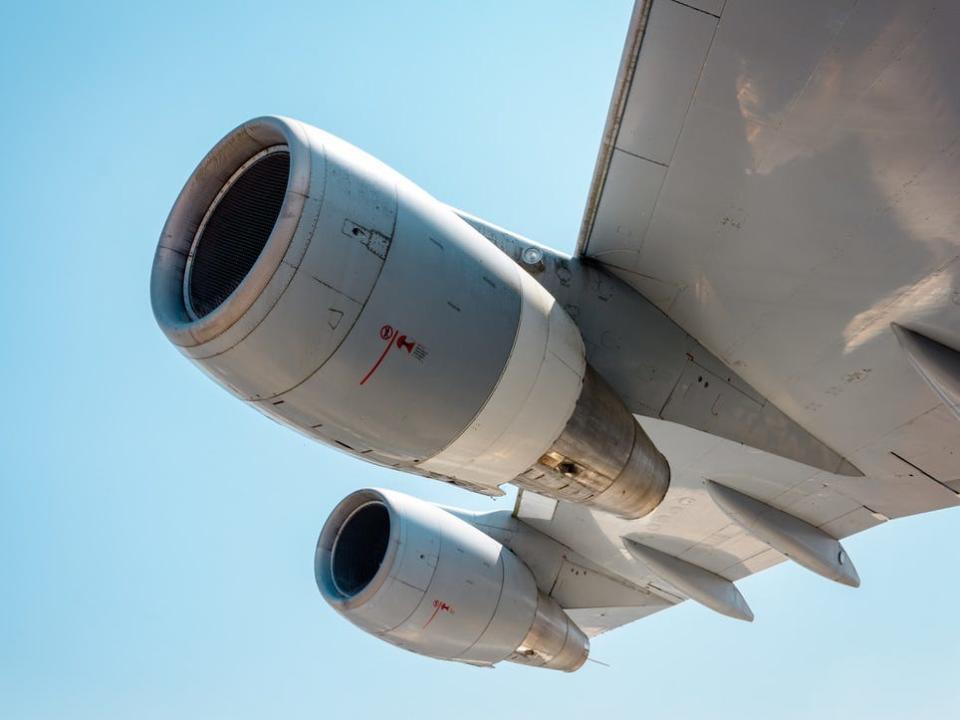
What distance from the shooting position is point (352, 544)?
29.7 ft

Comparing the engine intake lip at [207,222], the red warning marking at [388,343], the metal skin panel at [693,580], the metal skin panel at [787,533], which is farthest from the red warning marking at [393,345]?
the metal skin panel at [693,580]

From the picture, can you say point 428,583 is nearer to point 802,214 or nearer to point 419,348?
point 419,348

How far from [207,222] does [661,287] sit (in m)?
3.10

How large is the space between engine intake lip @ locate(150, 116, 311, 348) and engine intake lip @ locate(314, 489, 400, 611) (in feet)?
15.6

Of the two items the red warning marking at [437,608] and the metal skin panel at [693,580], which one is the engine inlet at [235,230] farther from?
the metal skin panel at [693,580]

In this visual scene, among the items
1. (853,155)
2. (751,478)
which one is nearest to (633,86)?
(853,155)

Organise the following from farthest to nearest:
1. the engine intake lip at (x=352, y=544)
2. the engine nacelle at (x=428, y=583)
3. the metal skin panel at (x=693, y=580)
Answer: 1. the metal skin panel at (x=693, y=580)
2. the engine intake lip at (x=352, y=544)
3. the engine nacelle at (x=428, y=583)

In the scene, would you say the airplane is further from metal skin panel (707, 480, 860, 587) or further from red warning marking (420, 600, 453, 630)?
red warning marking (420, 600, 453, 630)

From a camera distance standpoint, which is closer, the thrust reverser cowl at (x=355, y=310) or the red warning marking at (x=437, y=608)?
the thrust reverser cowl at (x=355, y=310)

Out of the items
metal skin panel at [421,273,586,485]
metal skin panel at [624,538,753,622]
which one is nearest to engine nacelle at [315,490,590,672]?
metal skin panel at [624,538,753,622]

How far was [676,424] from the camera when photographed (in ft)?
19.7

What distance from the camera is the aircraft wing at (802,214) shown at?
381 centimetres

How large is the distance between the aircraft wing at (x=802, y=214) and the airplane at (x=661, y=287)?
0.05 feet

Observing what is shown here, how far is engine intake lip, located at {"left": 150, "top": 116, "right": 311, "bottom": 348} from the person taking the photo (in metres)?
3.85
